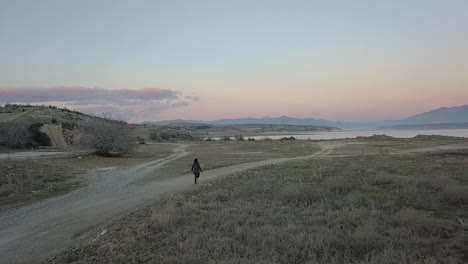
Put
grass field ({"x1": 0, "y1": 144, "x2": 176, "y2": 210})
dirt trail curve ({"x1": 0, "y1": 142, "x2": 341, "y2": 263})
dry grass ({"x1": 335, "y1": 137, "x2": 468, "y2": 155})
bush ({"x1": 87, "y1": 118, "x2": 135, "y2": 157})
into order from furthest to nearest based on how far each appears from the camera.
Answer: dry grass ({"x1": 335, "y1": 137, "x2": 468, "y2": 155})
bush ({"x1": 87, "y1": 118, "x2": 135, "y2": 157})
grass field ({"x1": 0, "y1": 144, "x2": 176, "y2": 210})
dirt trail curve ({"x1": 0, "y1": 142, "x2": 341, "y2": 263})

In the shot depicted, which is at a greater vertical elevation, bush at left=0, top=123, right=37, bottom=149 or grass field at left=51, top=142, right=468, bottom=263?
bush at left=0, top=123, right=37, bottom=149

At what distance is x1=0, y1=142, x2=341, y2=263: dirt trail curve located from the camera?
412 inches

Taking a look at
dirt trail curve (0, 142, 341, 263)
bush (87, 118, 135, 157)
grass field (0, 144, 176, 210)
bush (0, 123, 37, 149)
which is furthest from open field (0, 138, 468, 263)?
bush (0, 123, 37, 149)

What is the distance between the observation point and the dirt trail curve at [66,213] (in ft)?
34.3

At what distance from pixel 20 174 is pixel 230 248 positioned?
1837 cm

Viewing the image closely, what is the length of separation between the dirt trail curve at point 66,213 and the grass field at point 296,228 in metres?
1.03

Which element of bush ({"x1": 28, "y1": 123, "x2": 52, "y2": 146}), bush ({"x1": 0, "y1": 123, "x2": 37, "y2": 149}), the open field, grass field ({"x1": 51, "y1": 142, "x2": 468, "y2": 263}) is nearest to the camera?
grass field ({"x1": 51, "y1": 142, "x2": 468, "y2": 263})

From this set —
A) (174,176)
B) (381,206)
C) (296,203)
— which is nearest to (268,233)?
(296,203)

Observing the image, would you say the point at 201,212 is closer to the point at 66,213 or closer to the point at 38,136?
the point at 66,213

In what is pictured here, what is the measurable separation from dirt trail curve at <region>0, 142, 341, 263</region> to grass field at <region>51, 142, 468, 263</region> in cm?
103

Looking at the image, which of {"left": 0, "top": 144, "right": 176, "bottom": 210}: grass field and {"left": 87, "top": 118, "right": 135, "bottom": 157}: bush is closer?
{"left": 0, "top": 144, "right": 176, "bottom": 210}: grass field

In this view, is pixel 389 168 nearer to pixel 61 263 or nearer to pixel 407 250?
pixel 407 250

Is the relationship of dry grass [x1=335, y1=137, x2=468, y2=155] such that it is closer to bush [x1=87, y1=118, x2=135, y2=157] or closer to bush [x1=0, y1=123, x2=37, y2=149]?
bush [x1=87, y1=118, x2=135, y2=157]

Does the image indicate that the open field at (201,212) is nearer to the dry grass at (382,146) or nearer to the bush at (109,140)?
the bush at (109,140)
